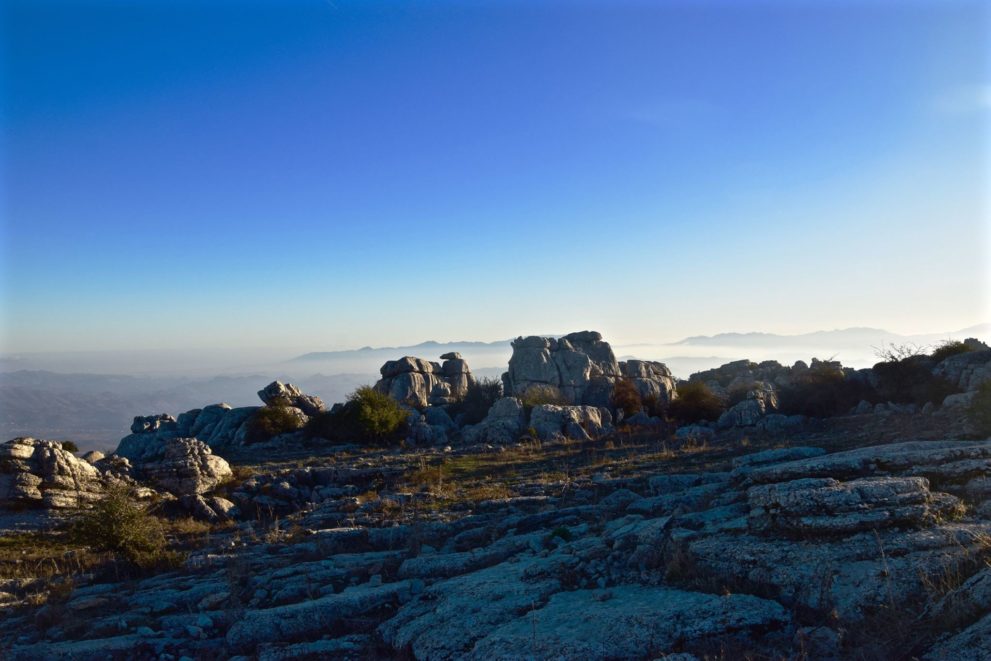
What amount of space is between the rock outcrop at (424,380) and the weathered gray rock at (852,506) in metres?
46.0

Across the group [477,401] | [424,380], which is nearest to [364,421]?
[477,401]

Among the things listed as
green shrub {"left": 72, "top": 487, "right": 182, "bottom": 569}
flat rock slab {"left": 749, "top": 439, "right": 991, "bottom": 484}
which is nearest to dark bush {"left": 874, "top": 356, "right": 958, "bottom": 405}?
flat rock slab {"left": 749, "top": 439, "right": 991, "bottom": 484}

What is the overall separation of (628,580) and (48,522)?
2074 centimetres

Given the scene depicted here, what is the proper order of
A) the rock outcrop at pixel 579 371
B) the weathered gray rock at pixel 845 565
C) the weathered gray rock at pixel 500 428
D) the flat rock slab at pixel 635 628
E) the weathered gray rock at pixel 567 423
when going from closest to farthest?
the flat rock slab at pixel 635 628, the weathered gray rock at pixel 845 565, the weathered gray rock at pixel 500 428, the weathered gray rock at pixel 567 423, the rock outcrop at pixel 579 371

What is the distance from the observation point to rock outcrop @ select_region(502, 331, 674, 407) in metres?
57.3

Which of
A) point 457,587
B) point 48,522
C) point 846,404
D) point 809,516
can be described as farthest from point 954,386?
point 48,522

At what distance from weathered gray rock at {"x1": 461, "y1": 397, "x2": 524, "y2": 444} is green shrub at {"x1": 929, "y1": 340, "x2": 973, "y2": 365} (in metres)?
30.3

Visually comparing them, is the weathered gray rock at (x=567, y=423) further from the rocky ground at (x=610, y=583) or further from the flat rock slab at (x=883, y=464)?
the flat rock slab at (x=883, y=464)

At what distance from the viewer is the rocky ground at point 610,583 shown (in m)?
7.27

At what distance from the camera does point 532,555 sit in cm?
1255

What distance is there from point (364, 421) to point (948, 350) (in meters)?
43.0

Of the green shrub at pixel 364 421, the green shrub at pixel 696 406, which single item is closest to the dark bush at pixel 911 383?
the green shrub at pixel 696 406

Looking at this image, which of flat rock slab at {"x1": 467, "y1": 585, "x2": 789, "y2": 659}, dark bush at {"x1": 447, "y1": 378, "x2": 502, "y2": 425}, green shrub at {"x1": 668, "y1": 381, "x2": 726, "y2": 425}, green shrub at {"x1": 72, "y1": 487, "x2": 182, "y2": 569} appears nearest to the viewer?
flat rock slab at {"x1": 467, "y1": 585, "x2": 789, "y2": 659}

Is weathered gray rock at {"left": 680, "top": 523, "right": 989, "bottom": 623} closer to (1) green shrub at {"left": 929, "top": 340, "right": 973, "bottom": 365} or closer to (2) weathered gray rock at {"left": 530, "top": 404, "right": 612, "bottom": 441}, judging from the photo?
(2) weathered gray rock at {"left": 530, "top": 404, "right": 612, "bottom": 441}
